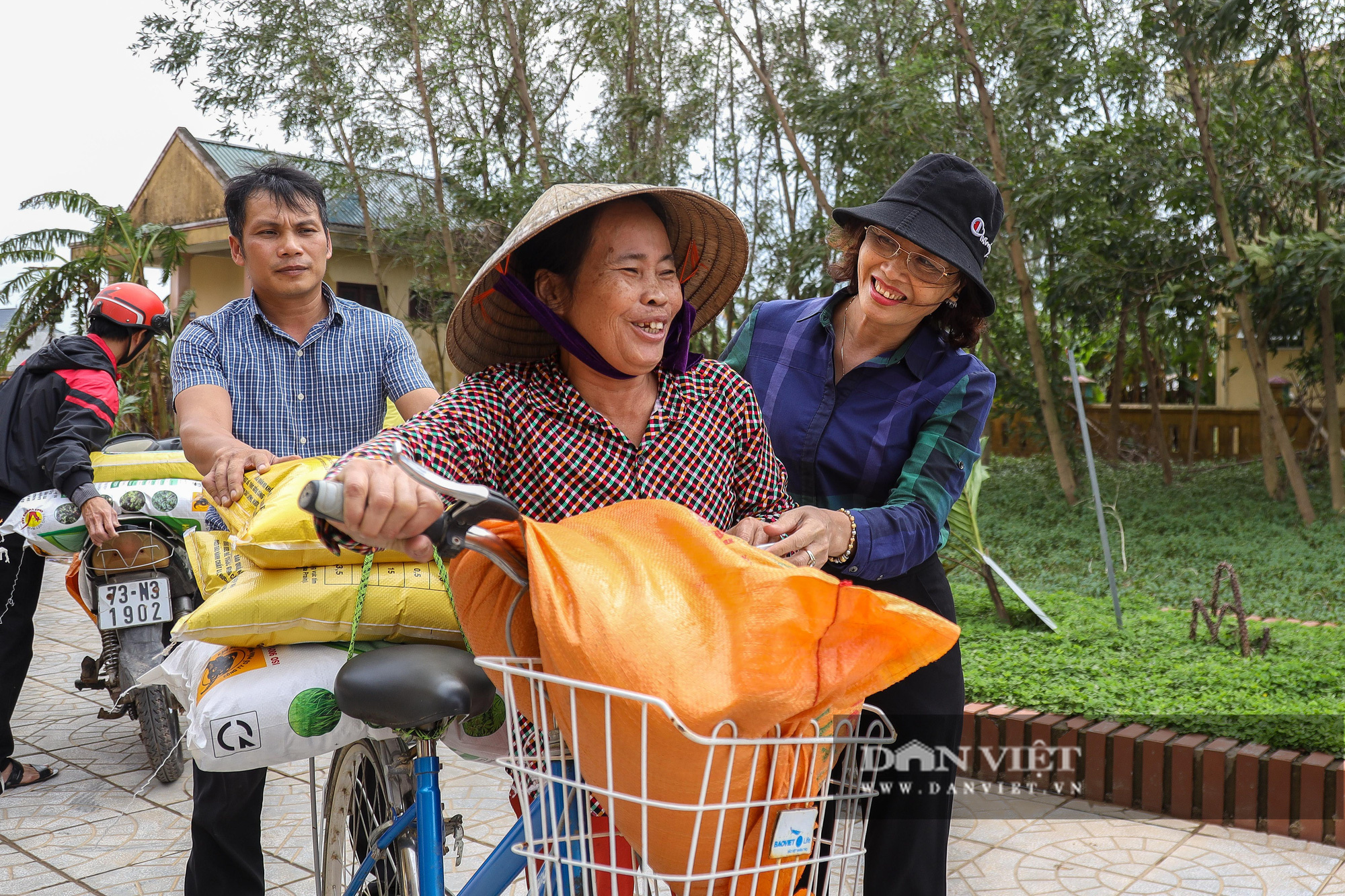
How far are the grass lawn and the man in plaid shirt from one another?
270 centimetres

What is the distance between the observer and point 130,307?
4109mm

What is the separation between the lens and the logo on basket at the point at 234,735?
5.67ft

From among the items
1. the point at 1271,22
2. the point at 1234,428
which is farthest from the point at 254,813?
the point at 1234,428

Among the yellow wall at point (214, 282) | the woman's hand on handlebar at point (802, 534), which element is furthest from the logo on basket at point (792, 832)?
the yellow wall at point (214, 282)

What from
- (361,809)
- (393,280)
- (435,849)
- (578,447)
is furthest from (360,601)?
(393,280)

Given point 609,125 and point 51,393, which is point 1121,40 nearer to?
point 609,125

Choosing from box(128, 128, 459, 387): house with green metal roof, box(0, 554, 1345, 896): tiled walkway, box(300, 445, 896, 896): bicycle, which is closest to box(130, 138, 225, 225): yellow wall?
box(128, 128, 459, 387): house with green metal roof

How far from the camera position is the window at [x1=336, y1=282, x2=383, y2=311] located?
15789mm

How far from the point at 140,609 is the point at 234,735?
8.92 feet

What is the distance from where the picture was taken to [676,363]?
1.72 m

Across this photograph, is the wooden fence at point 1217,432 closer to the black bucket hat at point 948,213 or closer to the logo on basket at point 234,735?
the black bucket hat at point 948,213

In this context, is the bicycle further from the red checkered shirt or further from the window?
the window

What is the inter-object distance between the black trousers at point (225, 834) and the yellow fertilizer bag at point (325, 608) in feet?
1.78

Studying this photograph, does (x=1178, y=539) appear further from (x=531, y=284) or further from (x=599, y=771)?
(x=599, y=771)
